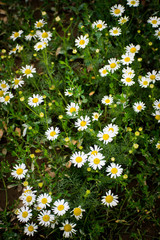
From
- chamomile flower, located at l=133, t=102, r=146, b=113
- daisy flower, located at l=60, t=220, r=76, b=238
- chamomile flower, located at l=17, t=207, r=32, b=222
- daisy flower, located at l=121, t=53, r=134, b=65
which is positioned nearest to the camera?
daisy flower, located at l=60, t=220, r=76, b=238

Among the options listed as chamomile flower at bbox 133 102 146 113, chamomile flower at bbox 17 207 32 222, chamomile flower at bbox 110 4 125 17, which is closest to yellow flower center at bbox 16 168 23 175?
chamomile flower at bbox 17 207 32 222

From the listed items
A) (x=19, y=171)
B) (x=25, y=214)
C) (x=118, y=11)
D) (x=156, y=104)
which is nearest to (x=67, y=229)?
(x=25, y=214)

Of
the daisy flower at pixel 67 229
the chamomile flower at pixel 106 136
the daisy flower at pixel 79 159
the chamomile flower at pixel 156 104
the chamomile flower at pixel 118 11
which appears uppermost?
the chamomile flower at pixel 118 11

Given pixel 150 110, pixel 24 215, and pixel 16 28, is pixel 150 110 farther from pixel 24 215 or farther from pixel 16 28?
pixel 16 28

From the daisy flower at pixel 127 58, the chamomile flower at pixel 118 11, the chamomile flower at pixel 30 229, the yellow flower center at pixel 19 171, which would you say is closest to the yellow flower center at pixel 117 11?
the chamomile flower at pixel 118 11

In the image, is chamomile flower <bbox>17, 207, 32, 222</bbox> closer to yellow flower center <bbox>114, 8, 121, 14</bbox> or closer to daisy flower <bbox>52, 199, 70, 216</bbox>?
daisy flower <bbox>52, 199, 70, 216</bbox>

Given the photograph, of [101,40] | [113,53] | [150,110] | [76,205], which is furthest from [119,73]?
[76,205]

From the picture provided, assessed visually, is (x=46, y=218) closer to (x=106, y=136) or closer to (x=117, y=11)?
(x=106, y=136)

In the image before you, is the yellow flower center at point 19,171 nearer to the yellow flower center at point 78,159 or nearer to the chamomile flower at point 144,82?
the yellow flower center at point 78,159
